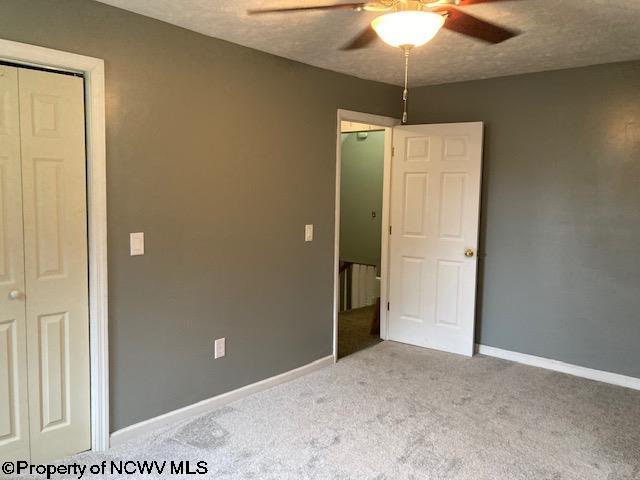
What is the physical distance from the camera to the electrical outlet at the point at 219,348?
10.6 feet

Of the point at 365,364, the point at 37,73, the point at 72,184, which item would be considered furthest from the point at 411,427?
the point at 37,73

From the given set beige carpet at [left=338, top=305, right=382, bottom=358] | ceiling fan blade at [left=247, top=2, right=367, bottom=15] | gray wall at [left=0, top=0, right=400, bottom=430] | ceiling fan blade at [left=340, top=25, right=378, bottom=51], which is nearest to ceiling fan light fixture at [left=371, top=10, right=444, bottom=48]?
ceiling fan blade at [left=247, top=2, right=367, bottom=15]

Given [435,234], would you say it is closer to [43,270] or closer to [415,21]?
[415,21]

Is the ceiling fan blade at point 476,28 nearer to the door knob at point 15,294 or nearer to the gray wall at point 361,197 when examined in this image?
the door knob at point 15,294

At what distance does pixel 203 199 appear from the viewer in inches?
120

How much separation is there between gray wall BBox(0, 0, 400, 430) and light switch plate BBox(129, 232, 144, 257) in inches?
1.4

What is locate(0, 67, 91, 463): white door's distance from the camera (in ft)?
7.57

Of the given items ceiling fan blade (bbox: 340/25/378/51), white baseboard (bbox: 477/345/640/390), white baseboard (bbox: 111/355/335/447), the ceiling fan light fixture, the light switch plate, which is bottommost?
white baseboard (bbox: 111/355/335/447)

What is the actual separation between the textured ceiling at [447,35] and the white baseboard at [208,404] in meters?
2.25

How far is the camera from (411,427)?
300cm

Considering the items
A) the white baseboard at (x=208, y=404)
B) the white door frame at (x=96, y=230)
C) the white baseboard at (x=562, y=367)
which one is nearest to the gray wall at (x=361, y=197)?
the white baseboard at (x=562, y=367)

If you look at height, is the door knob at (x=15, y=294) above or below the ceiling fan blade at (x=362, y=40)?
below

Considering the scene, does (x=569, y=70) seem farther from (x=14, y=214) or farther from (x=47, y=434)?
(x=47, y=434)

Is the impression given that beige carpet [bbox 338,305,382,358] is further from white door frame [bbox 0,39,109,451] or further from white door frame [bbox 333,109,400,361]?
white door frame [bbox 0,39,109,451]
